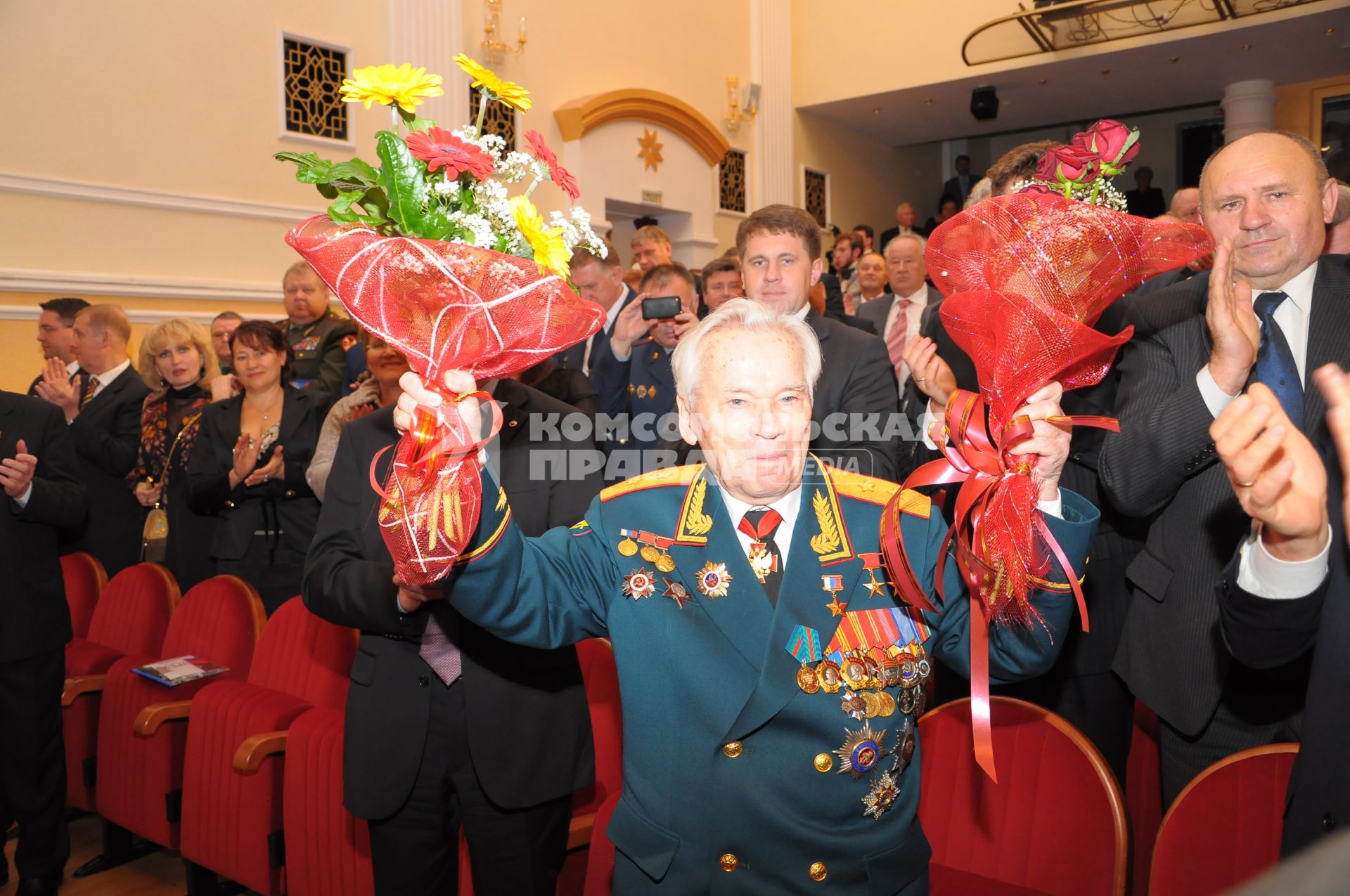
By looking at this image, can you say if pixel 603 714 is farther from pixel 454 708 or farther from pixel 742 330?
pixel 742 330

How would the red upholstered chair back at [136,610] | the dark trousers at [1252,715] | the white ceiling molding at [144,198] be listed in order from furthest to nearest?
the white ceiling molding at [144,198]
the red upholstered chair back at [136,610]
the dark trousers at [1252,715]

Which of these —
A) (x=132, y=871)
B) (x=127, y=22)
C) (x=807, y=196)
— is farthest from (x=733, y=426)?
(x=807, y=196)

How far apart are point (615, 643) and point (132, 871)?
263 cm

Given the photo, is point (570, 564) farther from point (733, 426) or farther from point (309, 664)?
point (309, 664)

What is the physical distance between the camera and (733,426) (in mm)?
1504

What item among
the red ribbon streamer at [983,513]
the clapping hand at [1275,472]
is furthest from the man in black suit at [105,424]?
the clapping hand at [1275,472]

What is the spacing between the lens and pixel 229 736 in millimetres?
2795

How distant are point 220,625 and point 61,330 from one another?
8.27ft

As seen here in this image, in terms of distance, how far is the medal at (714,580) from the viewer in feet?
4.92

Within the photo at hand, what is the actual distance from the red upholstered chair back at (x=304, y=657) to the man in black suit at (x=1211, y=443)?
211 cm

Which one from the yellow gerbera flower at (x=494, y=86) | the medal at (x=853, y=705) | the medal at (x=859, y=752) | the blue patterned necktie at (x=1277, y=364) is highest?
the yellow gerbera flower at (x=494, y=86)

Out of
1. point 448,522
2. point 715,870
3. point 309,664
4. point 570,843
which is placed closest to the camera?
point 448,522

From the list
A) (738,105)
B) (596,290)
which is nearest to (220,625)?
(596,290)

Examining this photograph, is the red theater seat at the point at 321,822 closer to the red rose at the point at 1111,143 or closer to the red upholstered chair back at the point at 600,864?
the red upholstered chair back at the point at 600,864
